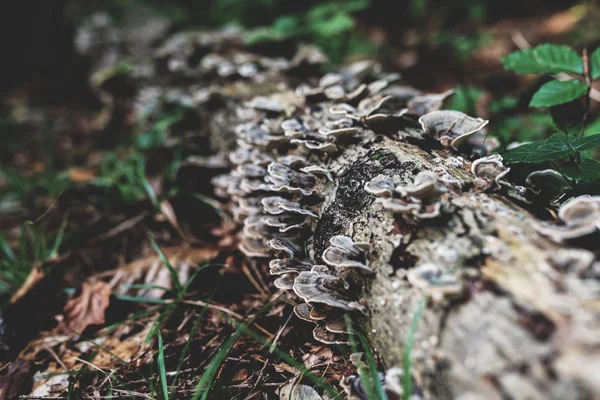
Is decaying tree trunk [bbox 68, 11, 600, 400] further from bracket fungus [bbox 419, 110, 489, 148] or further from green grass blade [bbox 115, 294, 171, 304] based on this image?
green grass blade [bbox 115, 294, 171, 304]

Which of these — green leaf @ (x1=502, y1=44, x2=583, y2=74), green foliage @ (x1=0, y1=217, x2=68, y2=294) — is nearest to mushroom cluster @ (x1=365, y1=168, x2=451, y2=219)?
green leaf @ (x1=502, y1=44, x2=583, y2=74)

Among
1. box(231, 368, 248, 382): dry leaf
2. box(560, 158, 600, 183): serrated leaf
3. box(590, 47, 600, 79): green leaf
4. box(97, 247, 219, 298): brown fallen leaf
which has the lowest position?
box(231, 368, 248, 382): dry leaf

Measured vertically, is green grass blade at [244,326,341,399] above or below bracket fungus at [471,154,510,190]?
below

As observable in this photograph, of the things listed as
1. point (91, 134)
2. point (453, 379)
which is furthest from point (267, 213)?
point (91, 134)

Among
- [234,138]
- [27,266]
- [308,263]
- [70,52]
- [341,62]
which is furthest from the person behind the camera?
[70,52]

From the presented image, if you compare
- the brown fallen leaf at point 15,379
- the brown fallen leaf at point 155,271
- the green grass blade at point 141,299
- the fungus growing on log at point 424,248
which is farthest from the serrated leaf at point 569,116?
the brown fallen leaf at point 15,379

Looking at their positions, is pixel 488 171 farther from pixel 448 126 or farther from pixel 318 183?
pixel 318 183

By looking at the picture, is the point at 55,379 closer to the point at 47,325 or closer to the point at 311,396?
the point at 47,325
